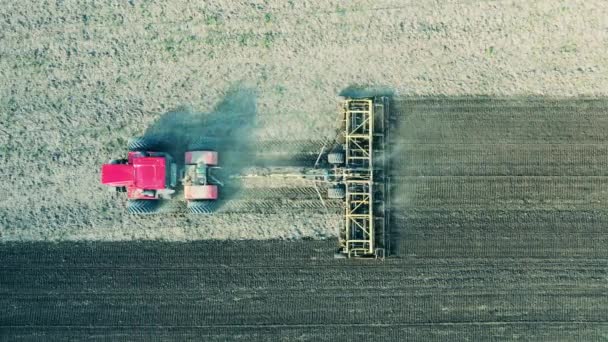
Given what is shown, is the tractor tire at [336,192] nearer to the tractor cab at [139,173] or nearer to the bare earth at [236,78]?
the bare earth at [236,78]

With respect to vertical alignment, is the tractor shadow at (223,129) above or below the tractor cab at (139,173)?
above

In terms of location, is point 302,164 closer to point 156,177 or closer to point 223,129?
point 223,129

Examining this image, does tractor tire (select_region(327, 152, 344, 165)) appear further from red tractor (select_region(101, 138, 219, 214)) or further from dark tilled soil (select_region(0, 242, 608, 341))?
red tractor (select_region(101, 138, 219, 214))

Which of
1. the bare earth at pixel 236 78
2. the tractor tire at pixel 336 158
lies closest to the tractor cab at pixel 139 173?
the bare earth at pixel 236 78

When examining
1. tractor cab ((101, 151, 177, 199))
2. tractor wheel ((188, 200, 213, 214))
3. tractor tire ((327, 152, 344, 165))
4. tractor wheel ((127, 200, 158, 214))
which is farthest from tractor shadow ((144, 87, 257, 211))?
tractor tire ((327, 152, 344, 165))

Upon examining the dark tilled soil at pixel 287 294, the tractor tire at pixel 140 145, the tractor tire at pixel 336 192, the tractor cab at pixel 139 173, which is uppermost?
the tractor tire at pixel 140 145

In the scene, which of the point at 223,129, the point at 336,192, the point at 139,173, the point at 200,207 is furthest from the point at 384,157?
the point at 139,173

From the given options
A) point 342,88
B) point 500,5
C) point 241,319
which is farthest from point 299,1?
point 241,319

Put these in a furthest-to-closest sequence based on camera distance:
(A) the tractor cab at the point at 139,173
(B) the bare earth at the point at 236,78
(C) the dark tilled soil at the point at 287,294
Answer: (B) the bare earth at the point at 236,78 < (C) the dark tilled soil at the point at 287,294 < (A) the tractor cab at the point at 139,173

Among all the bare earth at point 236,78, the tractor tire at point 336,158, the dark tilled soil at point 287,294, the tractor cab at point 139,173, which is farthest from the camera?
the bare earth at point 236,78
